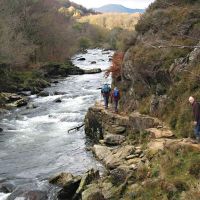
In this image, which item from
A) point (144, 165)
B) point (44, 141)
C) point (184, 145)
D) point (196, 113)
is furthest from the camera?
point (44, 141)

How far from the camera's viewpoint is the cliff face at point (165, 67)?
2197 cm

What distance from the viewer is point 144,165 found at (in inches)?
655

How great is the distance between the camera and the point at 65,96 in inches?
1770

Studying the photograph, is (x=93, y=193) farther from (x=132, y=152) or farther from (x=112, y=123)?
(x=112, y=123)

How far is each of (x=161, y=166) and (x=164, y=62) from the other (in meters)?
10.3

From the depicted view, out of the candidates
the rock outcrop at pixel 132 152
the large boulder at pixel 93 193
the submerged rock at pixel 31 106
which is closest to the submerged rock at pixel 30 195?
the rock outcrop at pixel 132 152

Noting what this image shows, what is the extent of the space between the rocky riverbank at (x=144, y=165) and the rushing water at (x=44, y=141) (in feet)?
5.65

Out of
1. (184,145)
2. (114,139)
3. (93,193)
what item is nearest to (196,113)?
(184,145)

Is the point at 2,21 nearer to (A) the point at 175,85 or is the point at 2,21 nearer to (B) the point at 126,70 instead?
(B) the point at 126,70

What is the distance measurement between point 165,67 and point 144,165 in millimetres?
9187

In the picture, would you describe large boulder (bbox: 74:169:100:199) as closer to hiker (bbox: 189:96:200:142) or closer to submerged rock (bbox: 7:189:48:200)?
submerged rock (bbox: 7:189:48:200)

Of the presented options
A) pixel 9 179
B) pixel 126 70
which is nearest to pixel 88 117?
pixel 126 70

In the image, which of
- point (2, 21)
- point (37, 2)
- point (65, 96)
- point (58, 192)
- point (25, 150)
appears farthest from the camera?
point (37, 2)

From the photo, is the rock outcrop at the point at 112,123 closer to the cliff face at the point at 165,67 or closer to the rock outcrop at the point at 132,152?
the rock outcrop at the point at 132,152
